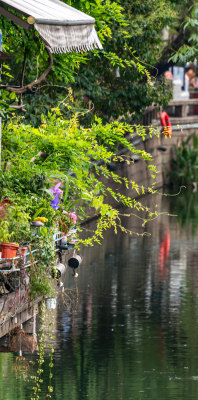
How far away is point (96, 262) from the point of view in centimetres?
3216

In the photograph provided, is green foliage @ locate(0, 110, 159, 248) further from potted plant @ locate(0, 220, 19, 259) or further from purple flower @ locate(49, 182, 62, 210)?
potted plant @ locate(0, 220, 19, 259)

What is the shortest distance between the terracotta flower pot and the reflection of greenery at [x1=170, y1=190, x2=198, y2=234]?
27.4 meters

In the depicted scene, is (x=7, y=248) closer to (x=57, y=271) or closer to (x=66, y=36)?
(x=57, y=271)

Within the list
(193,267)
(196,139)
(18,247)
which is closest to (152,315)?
(193,267)

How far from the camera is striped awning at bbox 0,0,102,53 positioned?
1130cm

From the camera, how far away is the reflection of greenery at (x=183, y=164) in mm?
47969

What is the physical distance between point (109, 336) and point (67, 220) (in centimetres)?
876

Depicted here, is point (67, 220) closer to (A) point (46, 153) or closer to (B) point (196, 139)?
(A) point (46, 153)

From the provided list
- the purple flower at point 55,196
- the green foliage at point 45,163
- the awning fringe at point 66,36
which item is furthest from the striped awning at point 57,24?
the purple flower at point 55,196

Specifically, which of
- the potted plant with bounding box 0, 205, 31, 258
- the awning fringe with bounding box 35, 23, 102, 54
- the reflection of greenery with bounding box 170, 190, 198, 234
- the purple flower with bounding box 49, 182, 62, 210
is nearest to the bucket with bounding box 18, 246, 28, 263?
the potted plant with bounding box 0, 205, 31, 258

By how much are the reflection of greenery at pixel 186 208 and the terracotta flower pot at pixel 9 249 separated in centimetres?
2741

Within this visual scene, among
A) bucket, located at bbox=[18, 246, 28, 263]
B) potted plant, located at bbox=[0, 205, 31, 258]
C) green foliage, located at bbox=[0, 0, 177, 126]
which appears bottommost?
bucket, located at bbox=[18, 246, 28, 263]

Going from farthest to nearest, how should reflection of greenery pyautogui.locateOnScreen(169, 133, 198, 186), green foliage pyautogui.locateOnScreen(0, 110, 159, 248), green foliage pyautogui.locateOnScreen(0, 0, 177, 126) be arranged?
reflection of greenery pyautogui.locateOnScreen(169, 133, 198, 186)
green foliage pyautogui.locateOnScreen(0, 0, 177, 126)
green foliage pyautogui.locateOnScreen(0, 110, 159, 248)

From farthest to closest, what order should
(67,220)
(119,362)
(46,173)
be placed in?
1. (119,362)
2. (67,220)
3. (46,173)
